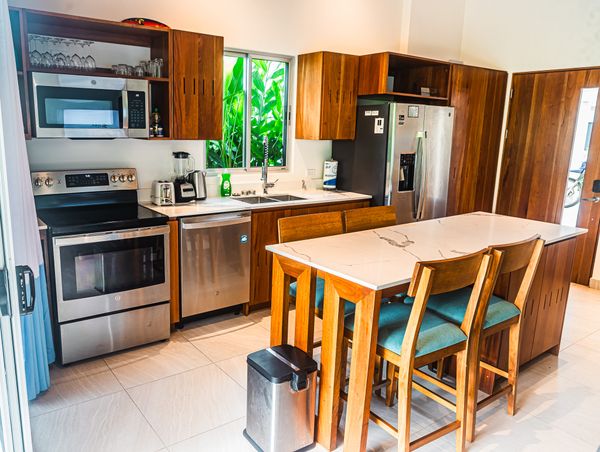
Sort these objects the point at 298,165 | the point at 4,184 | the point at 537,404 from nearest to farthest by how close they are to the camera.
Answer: the point at 4,184 < the point at 537,404 < the point at 298,165

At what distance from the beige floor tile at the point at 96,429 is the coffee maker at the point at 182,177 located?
163 cm

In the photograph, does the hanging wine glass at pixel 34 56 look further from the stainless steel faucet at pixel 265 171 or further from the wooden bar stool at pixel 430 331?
the wooden bar stool at pixel 430 331

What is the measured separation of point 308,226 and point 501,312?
1.17 meters

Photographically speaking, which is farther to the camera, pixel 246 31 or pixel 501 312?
pixel 246 31

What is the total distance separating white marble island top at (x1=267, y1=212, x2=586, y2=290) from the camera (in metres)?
2.12

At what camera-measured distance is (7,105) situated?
1.71 metres

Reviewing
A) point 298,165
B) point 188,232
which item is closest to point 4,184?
point 188,232

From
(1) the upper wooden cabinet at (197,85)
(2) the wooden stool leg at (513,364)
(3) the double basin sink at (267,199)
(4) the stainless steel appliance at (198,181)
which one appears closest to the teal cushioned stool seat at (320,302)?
(2) the wooden stool leg at (513,364)

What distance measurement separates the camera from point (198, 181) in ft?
12.6

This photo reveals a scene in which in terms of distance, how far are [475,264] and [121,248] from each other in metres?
2.18

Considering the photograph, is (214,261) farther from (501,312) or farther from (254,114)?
(501,312)

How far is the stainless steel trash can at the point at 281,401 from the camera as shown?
84.0 inches

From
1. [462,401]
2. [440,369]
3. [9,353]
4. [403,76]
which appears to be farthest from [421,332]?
[403,76]

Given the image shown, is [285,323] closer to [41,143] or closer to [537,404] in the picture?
[537,404]
